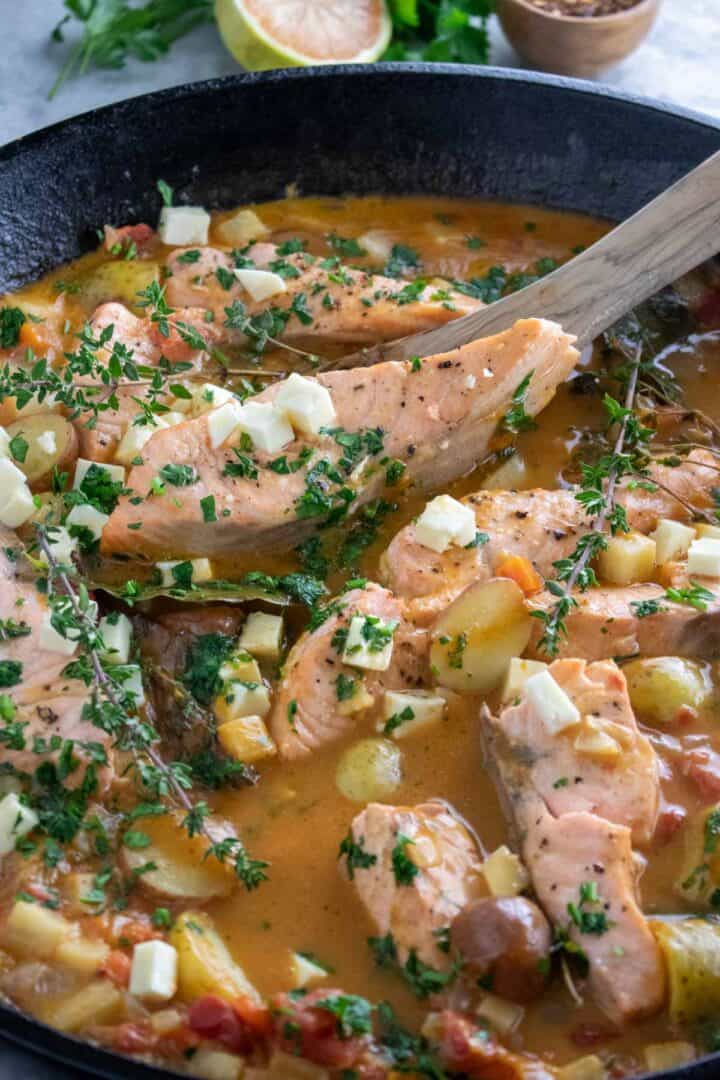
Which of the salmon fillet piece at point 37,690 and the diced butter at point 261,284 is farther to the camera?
the diced butter at point 261,284

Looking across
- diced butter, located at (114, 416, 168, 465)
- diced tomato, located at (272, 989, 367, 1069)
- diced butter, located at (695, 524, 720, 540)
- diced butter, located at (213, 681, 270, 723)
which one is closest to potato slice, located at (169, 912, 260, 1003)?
diced tomato, located at (272, 989, 367, 1069)

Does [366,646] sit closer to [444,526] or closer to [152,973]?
[444,526]

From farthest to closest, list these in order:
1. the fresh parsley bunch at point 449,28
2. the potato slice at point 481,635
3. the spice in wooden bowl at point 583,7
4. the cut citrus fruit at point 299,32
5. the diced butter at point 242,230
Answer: the spice in wooden bowl at point 583,7 → the fresh parsley bunch at point 449,28 → the cut citrus fruit at point 299,32 → the diced butter at point 242,230 → the potato slice at point 481,635

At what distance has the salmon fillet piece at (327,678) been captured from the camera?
144 inches

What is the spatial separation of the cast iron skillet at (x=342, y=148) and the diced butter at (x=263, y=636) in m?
1.88

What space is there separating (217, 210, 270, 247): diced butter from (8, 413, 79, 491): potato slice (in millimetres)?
1223

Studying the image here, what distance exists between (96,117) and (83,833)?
9.02ft

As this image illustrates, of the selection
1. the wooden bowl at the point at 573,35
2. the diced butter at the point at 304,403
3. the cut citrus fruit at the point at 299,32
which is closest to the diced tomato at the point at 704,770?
the diced butter at the point at 304,403

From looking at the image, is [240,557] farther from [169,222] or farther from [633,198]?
[633,198]

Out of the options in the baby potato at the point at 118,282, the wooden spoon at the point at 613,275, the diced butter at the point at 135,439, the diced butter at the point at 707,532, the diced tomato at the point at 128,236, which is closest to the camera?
the diced butter at the point at 707,532

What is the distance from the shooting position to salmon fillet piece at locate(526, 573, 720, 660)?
3771mm

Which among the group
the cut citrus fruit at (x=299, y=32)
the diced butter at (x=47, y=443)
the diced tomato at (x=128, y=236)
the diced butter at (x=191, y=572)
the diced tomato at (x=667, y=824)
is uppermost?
the cut citrus fruit at (x=299, y=32)

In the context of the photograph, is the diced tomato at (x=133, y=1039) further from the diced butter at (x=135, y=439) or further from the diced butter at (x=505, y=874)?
the diced butter at (x=135, y=439)

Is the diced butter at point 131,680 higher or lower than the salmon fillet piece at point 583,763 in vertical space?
higher
